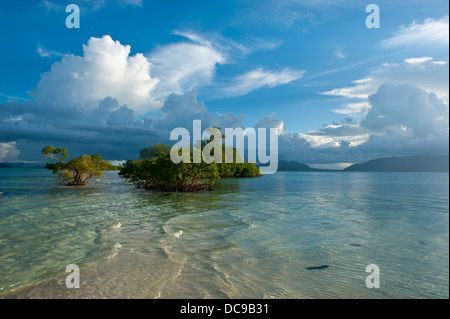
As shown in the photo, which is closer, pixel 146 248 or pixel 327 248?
pixel 146 248

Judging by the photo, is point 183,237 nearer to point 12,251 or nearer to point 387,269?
point 12,251

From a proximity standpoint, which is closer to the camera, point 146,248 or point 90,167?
point 146,248

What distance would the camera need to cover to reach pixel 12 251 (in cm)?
1070

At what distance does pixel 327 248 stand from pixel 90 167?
56.8 meters

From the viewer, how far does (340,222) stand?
774 inches

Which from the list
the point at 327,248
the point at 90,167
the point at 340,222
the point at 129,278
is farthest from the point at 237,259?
the point at 90,167

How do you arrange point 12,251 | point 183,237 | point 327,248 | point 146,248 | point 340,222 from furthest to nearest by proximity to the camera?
point 340,222, point 183,237, point 327,248, point 146,248, point 12,251
